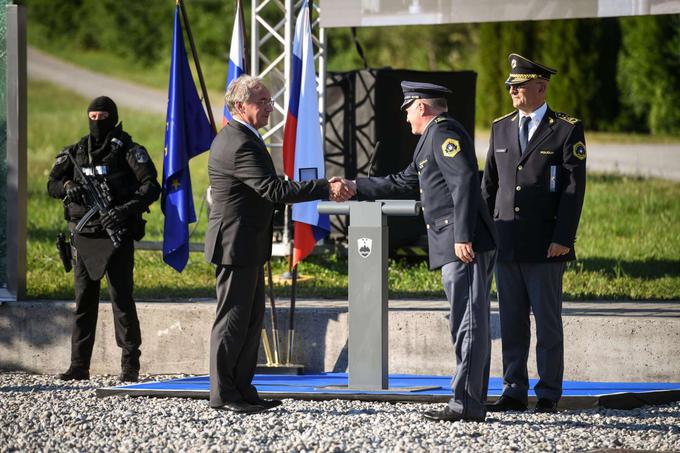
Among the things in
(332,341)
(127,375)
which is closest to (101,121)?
(127,375)

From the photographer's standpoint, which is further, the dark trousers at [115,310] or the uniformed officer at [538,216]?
the dark trousers at [115,310]

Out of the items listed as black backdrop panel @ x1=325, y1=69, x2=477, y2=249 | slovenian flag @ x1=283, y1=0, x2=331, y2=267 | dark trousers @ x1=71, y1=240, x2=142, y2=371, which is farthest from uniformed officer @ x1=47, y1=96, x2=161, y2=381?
black backdrop panel @ x1=325, y1=69, x2=477, y2=249

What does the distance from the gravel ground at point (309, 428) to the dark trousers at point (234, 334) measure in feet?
0.55

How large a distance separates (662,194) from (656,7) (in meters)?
9.51

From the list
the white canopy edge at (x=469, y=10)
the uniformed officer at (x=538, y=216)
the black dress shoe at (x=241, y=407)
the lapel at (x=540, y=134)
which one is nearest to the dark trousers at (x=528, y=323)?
the uniformed officer at (x=538, y=216)

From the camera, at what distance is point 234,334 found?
688cm

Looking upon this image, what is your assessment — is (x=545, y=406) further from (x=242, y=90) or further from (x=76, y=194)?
(x=76, y=194)

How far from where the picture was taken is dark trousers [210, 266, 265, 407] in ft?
22.5

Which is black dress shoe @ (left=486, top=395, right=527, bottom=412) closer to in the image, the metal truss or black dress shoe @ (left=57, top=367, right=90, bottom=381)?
black dress shoe @ (left=57, top=367, right=90, bottom=381)

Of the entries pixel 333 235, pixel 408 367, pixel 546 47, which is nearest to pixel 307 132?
pixel 408 367

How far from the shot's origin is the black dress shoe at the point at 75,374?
27.7 ft

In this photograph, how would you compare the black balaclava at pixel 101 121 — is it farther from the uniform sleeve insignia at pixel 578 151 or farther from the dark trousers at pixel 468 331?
the uniform sleeve insignia at pixel 578 151

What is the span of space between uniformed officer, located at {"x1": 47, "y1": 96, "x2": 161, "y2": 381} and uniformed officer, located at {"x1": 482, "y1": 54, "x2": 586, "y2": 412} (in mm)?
2509

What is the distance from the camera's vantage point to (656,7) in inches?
354
